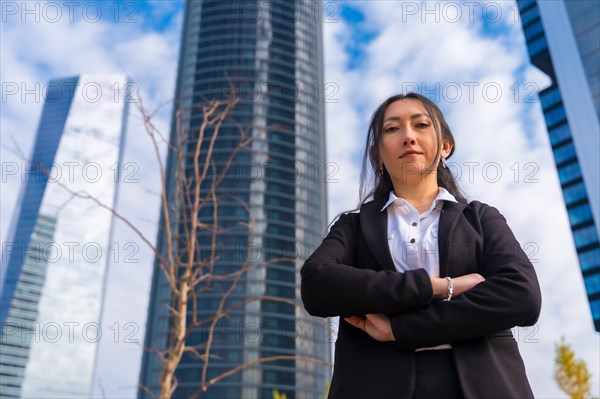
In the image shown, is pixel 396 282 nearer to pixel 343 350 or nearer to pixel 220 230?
pixel 343 350

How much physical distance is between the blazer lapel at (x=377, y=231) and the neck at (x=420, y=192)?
0.10 m

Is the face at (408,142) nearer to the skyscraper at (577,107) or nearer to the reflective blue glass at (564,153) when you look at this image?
the skyscraper at (577,107)

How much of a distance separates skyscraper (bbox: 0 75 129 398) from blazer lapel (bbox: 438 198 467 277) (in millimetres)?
104680

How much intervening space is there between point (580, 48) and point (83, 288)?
394 feet

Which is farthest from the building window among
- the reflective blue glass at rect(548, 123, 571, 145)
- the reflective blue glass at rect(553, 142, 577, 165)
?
the reflective blue glass at rect(553, 142, 577, 165)

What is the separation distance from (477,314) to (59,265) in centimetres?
13464

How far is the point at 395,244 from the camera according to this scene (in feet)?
5.57

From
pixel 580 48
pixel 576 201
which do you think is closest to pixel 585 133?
pixel 580 48

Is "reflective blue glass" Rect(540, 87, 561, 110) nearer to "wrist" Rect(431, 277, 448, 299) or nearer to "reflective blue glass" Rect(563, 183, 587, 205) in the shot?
"reflective blue glass" Rect(563, 183, 587, 205)

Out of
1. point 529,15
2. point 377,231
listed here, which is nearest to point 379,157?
point 377,231

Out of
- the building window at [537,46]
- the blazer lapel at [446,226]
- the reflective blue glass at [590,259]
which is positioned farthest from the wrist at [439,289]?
the building window at [537,46]

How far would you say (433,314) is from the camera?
139 centimetres

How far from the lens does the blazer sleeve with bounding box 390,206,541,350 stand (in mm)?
1376

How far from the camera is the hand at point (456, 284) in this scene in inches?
57.4
